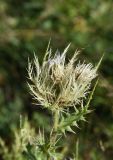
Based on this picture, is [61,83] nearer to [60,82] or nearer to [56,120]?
[60,82]

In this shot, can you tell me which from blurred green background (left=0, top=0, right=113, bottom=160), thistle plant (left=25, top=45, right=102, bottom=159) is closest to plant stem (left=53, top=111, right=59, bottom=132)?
thistle plant (left=25, top=45, right=102, bottom=159)

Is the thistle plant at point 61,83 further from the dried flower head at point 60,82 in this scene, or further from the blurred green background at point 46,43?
the blurred green background at point 46,43

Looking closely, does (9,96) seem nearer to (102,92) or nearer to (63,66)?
(102,92)

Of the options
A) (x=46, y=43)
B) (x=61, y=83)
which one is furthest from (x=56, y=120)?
(x=46, y=43)

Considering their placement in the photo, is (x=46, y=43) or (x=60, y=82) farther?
(x=46, y=43)

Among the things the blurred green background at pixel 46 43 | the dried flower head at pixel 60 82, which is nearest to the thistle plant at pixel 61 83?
the dried flower head at pixel 60 82

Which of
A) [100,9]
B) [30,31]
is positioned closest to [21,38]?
[30,31]

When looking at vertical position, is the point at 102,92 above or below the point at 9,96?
above
